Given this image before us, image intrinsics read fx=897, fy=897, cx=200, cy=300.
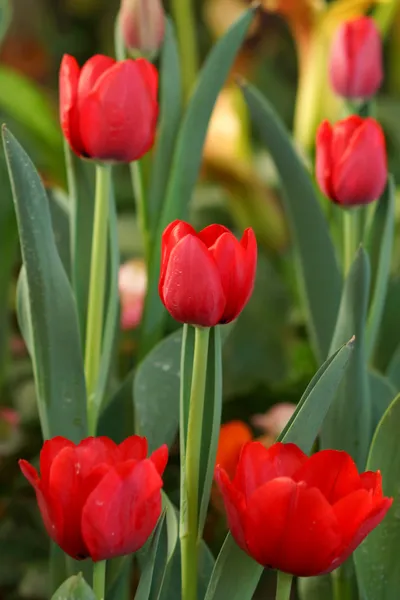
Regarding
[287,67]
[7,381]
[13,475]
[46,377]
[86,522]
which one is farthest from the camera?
[287,67]

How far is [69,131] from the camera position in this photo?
1.14 feet

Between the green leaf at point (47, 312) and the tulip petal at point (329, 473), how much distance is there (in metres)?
0.13

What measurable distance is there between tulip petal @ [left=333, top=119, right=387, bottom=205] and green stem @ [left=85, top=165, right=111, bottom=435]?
100 mm

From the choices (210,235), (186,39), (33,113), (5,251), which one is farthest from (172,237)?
(186,39)

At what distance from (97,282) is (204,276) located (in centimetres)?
12

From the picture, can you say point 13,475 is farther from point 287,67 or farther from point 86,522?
point 287,67

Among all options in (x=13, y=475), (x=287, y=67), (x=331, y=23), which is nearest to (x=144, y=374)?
(x=13, y=475)

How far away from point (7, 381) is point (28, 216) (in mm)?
356

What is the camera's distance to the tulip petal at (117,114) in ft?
1.11

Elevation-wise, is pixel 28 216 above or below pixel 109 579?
above

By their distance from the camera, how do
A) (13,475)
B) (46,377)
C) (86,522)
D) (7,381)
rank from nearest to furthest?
(86,522), (46,377), (13,475), (7,381)

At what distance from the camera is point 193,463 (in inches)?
12.0

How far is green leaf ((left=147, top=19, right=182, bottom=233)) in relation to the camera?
0.48 metres

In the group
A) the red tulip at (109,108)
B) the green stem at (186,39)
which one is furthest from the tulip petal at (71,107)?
the green stem at (186,39)
